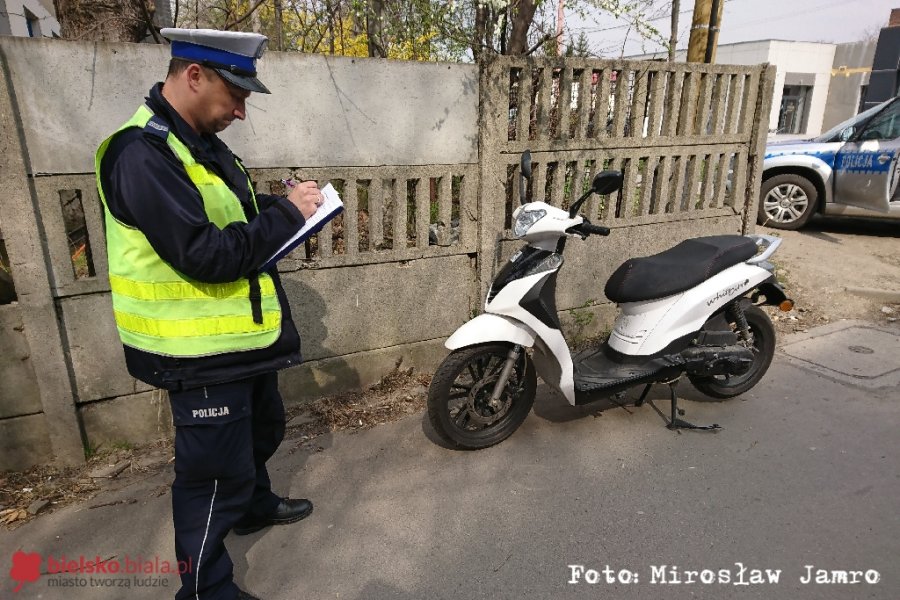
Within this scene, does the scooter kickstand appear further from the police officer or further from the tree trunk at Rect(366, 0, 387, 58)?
the tree trunk at Rect(366, 0, 387, 58)

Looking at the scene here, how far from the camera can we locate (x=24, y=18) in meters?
8.12

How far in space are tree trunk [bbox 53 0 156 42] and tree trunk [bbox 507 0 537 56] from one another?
111 inches

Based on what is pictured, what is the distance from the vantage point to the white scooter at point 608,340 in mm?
2947

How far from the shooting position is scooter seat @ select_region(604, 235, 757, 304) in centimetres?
321

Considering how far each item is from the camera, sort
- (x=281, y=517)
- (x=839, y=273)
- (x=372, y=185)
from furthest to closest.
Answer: (x=839, y=273)
(x=372, y=185)
(x=281, y=517)

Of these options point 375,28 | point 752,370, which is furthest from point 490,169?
point 375,28

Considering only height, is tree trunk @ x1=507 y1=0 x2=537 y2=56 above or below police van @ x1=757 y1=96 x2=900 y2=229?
above

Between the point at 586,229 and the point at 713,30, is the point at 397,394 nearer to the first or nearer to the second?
the point at 586,229

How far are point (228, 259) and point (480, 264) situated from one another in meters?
2.34

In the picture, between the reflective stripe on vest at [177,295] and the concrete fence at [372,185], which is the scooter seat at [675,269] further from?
the reflective stripe on vest at [177,295]

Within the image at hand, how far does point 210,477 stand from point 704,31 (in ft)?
19.3

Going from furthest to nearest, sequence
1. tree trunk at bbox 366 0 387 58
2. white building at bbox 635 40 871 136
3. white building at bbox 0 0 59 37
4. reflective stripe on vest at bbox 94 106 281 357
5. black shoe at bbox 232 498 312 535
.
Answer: white building at bbox 635 40 871 136, white building at bbox 0 0 59 37, tree trunk at bbox 366 0 387 58, black shoe at bbox 232 498 312 535, reflective stripe on vest at bbox 94 106 281 357

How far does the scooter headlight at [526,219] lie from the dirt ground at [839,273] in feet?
10.5

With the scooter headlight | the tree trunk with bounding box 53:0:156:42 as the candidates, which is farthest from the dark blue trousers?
the tree trunk with bounding box 53:0:156:42
